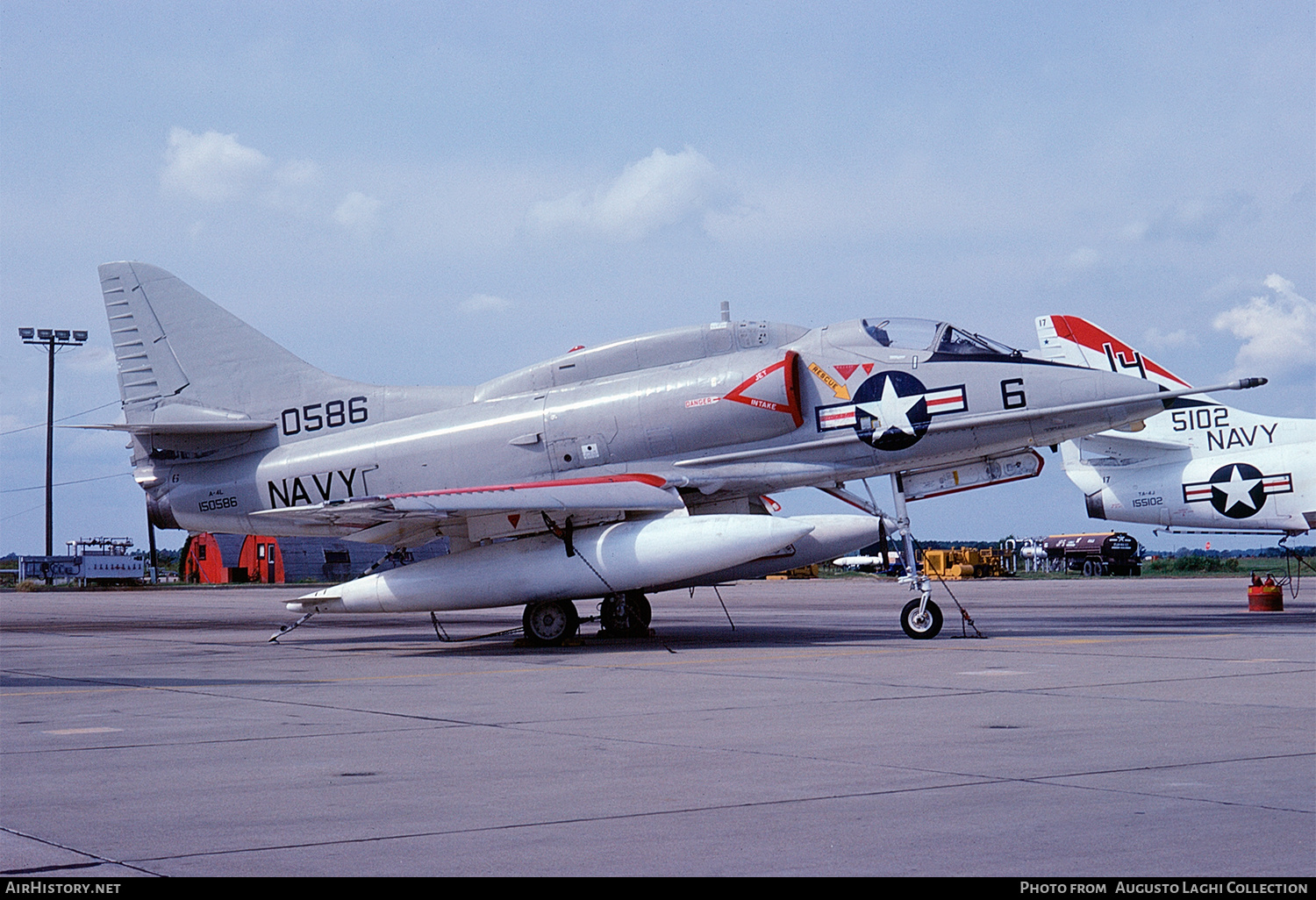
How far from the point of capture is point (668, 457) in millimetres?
16672

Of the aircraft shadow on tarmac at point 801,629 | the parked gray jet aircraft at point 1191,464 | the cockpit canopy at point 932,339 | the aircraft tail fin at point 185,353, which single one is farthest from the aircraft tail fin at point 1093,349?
the aircraft tail fin at point 185,353

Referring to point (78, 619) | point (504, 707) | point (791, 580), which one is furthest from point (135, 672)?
point (791, 580)

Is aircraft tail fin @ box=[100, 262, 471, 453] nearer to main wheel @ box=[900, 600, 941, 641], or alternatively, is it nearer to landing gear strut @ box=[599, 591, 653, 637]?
landing gear strut @ box=[599, 591, 653, 637]

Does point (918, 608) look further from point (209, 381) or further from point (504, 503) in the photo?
point (209, 381)

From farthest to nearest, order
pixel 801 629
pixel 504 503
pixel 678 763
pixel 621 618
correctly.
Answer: pixel 801 629 < pixel 621 618 < pixel 504 503 < pixel 678 763

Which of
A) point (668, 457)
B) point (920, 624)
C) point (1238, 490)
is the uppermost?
point (668, 457)

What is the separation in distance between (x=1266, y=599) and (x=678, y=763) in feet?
65.9

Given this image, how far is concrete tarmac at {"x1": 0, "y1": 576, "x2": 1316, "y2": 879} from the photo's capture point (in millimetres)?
4773

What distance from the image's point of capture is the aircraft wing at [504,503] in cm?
1554

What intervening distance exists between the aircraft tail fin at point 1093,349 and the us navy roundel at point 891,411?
1395 centimetres

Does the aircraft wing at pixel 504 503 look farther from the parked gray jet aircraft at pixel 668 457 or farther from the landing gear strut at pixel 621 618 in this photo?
the landing gear strut at pixel 621 618

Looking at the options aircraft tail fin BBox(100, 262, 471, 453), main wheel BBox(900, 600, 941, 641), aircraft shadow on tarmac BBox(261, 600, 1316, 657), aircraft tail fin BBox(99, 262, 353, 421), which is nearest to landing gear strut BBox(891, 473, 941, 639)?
main wheel BBox(900, 600, 941, 641)

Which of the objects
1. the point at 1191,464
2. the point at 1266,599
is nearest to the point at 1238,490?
the point at 1191,464

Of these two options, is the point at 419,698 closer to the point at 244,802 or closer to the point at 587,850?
the point at 244,802
